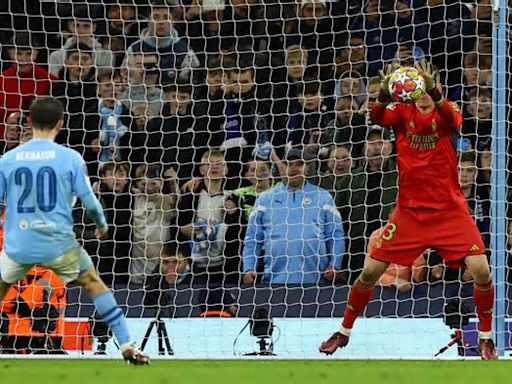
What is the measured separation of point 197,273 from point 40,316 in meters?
1.38

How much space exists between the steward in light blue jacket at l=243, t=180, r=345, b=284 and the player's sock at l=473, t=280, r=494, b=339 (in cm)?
178

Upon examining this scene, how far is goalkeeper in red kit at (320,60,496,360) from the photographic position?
9.33 m

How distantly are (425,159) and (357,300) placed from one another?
108 centimetres

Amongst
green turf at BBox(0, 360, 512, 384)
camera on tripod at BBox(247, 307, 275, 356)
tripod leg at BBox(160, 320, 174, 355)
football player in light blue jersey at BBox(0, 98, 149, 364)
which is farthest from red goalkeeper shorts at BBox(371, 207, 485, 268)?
football player in light blue jersey at BBox(0, 98, 149, 364)

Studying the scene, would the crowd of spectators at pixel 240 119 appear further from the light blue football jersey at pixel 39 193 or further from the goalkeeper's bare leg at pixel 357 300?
the light blue football jersey at pixel 39 193

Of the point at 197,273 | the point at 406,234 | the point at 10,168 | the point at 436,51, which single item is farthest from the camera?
the point at 436,51

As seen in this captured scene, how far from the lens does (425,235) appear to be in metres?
9.41

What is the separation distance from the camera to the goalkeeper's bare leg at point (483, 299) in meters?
9.23

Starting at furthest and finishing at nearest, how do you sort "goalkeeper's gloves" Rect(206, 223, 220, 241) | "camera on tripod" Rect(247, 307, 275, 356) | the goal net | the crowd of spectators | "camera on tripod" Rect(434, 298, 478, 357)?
"goalkeeper's gloves" Rect(206, 223, 220, 241) < the crowd of spectators < the goal net < "camera on tripod" Rect(247, 307, 275, 356) < "camera on tripod" Rect(434, 298, 478, 357)

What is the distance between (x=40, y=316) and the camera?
1042 centimetres

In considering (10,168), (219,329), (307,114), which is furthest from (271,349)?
(10,168)

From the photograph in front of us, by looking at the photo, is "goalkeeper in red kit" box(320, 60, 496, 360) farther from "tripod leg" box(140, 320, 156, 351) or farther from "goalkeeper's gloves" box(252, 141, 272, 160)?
"goalkeeper's gloves" box(252, 141, 272, 160)

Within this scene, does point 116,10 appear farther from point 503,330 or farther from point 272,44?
point 503,330

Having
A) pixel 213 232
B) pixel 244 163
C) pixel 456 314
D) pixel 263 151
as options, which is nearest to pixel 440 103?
pixel 456 314
